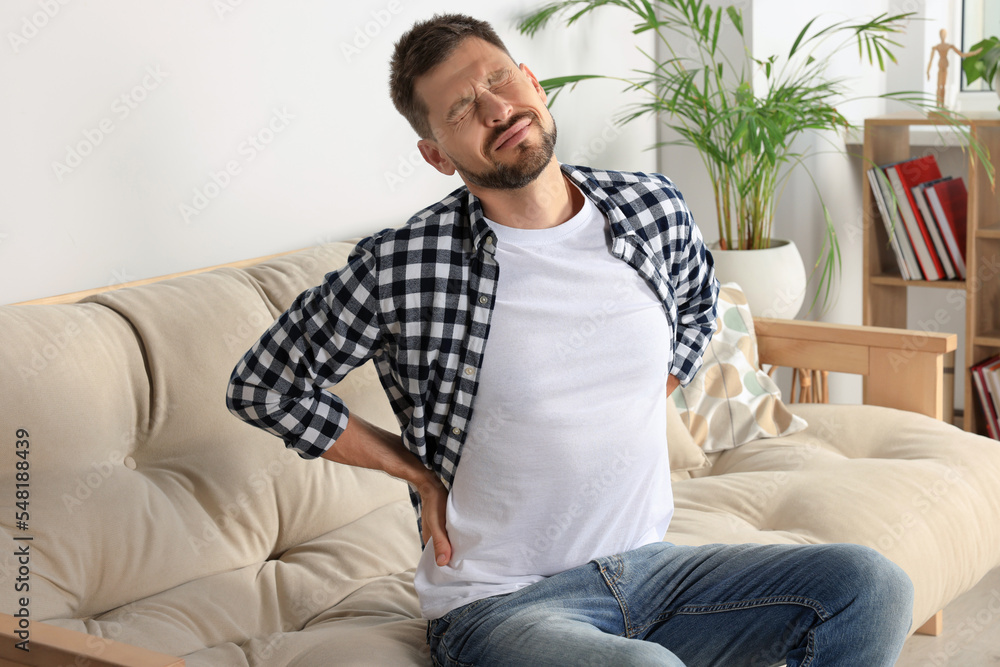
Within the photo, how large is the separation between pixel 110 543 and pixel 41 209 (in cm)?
60

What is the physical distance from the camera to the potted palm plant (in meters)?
2.60

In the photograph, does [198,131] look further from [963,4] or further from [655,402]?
[963,4]

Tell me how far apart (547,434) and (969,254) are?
2.11m

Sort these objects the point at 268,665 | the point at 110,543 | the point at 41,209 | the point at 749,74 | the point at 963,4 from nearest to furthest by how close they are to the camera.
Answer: the point at 268,665 → the point at 110,543 → the point at 41,209 → the point at 749,74 → the point at 963,4

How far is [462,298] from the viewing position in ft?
4.11

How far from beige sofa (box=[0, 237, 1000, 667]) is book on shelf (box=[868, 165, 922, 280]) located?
1.01 meters

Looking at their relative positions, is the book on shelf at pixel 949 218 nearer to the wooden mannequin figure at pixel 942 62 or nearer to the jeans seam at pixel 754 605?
the wooden mannequin figure at pixel 942 62

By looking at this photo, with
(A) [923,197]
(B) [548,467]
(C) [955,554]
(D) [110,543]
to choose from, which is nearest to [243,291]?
(D) [110,543]

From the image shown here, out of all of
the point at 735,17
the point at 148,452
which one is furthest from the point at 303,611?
the point at 735,17

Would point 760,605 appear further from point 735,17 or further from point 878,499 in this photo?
point 735,17

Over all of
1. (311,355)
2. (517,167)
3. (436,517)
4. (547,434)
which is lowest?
(436,517)

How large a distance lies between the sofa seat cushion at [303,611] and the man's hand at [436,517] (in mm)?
161

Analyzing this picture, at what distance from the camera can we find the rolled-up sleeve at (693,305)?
4.85ft

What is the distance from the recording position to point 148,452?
5.29 feet
